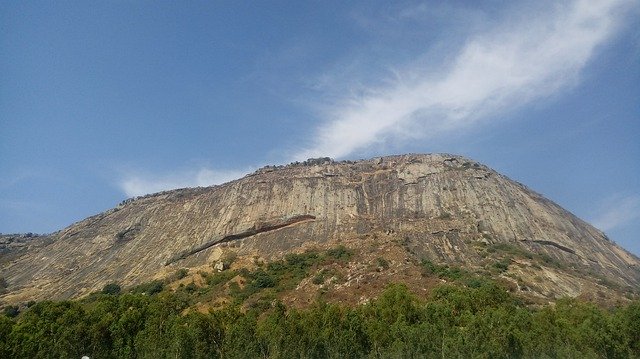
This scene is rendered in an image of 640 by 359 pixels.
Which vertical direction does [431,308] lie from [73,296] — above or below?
below

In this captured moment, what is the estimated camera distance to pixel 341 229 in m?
86.6

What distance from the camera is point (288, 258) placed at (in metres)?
76.6

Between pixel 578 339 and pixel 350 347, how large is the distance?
15.5 m

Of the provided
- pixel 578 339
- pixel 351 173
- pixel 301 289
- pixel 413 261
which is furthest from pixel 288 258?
pixel 578 339

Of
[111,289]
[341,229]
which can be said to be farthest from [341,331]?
[111,289]

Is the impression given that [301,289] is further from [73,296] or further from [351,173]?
[351,173]

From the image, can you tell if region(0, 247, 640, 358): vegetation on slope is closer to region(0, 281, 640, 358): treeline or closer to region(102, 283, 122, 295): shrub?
region(0, 281, 640, 358): treeline

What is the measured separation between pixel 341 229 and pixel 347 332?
50772mm

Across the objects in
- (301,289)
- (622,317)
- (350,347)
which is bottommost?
(350,347)

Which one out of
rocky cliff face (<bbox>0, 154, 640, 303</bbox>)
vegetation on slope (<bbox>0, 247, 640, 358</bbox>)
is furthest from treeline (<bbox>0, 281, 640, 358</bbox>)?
rocky cliff face (<bbox>0, 154, 640, 303</bbox>)

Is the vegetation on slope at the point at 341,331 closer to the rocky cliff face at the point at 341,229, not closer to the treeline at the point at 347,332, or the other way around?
the treeline at the point at 347,332

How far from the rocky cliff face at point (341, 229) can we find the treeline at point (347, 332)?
2806 centimetres

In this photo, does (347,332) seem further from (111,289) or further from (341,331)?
(111,289)

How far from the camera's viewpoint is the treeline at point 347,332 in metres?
33.4
